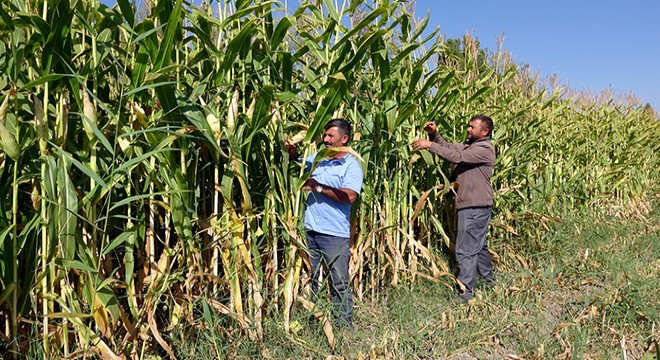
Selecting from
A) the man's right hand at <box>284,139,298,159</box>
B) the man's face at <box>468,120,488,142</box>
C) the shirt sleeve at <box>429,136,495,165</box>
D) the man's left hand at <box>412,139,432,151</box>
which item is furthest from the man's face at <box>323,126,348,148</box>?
the man's face at <box>468,120,488,142</box>

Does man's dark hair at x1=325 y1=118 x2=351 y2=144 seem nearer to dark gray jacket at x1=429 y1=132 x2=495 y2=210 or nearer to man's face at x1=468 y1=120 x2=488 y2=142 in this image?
dark gray jacket at x1=429 y1=132 x2=495 y2=210

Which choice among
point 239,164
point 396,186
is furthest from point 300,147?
point 396,186

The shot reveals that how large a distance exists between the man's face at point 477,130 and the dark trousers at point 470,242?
530 millimetres

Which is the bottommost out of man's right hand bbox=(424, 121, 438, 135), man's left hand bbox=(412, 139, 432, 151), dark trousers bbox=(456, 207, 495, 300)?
dark trousers bbox=(456, 207, 495, 300)

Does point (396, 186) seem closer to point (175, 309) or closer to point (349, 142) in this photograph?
point (349, 142)

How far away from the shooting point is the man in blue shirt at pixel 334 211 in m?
2.96

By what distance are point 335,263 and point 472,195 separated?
4.52 ft

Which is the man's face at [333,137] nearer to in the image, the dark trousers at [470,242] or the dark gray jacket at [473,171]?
the dark gray jacket at [473,171]

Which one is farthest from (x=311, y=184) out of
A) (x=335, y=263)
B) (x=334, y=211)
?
(x=335, y=263)

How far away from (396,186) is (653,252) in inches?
111

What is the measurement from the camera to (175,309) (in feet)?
8.18

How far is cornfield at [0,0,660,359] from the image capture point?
2021mm

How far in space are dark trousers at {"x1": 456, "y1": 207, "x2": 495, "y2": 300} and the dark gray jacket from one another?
77 millimetres

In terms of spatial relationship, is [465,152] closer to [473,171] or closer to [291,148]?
[473,171]
